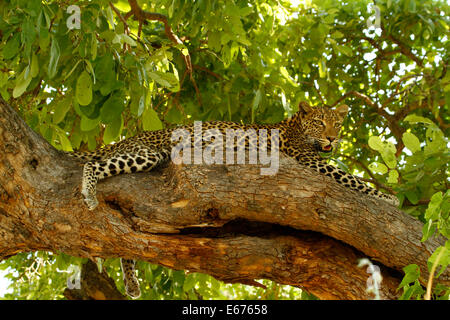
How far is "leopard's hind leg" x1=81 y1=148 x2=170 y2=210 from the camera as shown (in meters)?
4.82

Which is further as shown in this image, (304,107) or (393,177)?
(304,107)

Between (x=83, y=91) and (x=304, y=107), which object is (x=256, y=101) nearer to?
(x=304, y=107)

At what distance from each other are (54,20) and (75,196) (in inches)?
61.4

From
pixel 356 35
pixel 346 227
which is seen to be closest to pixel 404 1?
pixel 356 35

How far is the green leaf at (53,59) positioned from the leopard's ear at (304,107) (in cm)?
406

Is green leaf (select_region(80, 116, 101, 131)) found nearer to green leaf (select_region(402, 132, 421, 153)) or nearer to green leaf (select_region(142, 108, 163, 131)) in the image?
green leaf (select_region(142, 108, 163, 131))

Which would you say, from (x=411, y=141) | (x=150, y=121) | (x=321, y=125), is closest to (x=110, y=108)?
(x=150, y=121)

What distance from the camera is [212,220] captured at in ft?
16.1

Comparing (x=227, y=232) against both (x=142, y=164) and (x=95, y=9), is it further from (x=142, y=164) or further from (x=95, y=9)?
(x=95, y=9)

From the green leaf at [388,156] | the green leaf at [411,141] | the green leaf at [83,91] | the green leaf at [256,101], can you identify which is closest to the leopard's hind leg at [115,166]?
the green leaf at [83,91]

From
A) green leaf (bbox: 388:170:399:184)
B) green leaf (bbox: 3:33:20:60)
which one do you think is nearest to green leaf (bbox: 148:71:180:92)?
green leaf (bbox: 3:33:20:60)

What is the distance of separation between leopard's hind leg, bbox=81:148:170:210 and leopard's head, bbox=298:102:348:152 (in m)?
2.21

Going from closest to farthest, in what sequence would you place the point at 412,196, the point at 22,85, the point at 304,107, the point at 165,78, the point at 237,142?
the point at 22,85, the point at 165,78, the point at 412,196, the point at 237,142, the point at 304,107

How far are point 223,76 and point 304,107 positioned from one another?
1.60 meters
